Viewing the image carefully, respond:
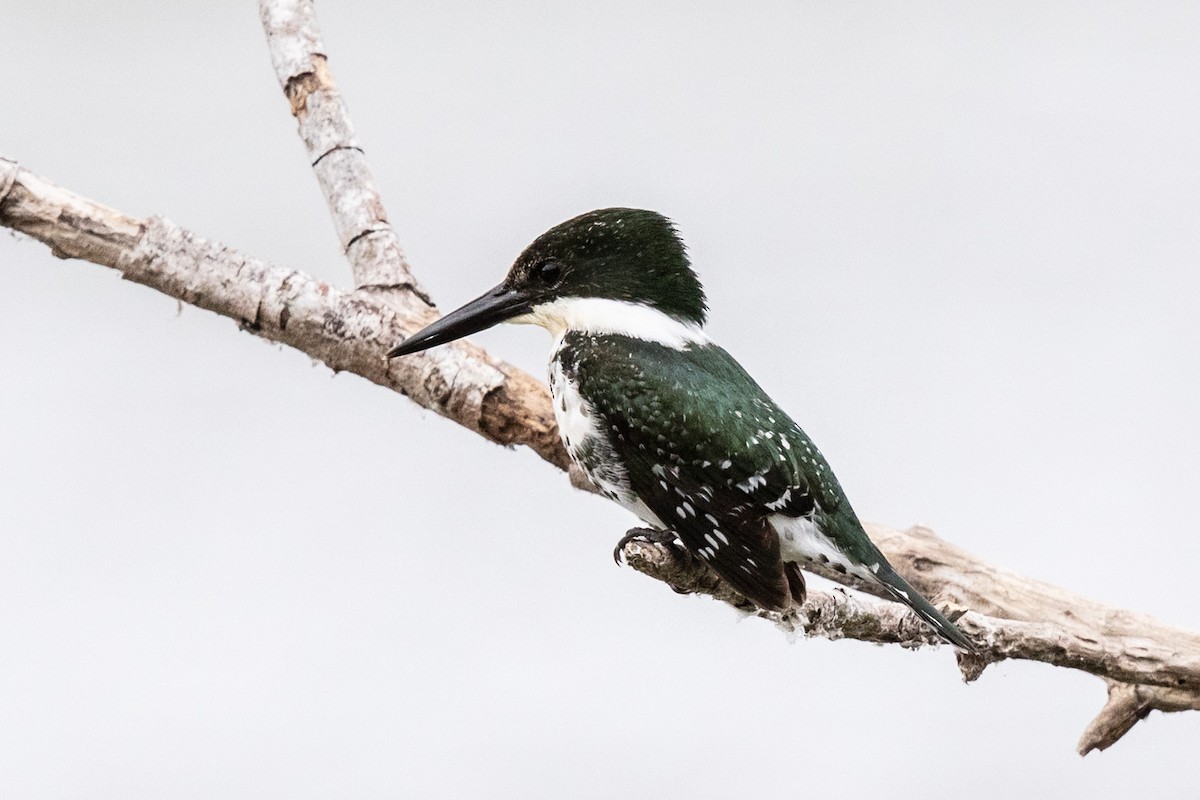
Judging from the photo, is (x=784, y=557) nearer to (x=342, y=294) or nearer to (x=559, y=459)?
(x=559, y=459)

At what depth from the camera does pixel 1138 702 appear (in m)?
2.29

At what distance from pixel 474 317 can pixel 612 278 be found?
237 millimetres

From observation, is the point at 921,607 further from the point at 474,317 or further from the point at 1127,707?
the point at 474,317

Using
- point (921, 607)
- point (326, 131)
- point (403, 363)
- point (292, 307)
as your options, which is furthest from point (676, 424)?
point (326, 131)

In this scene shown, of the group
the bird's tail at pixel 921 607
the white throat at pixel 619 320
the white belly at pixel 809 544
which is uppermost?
the white throat at pixel 619 320

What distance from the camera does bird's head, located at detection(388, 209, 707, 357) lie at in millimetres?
2168

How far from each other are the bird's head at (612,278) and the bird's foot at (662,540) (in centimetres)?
A: 32

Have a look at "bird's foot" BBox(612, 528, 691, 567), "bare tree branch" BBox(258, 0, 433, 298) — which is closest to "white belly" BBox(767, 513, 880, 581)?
"bird's foot" BBox(612, 528, 691, 567)

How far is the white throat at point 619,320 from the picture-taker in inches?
84.3

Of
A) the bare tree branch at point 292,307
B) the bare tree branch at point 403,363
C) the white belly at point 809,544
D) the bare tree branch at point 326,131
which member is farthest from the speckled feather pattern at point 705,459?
the bare tree branch at point 326,131

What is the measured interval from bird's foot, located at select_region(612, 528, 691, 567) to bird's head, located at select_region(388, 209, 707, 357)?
0.32 meters

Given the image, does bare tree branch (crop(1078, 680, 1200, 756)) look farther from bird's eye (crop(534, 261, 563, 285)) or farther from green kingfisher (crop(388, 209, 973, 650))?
bird's eye (crop(534, 261, 563, 285))

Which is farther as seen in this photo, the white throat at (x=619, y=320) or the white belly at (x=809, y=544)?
the white throat at (x=619, y=320)

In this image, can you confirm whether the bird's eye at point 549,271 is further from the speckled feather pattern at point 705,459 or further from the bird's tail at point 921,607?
the bird's tail at point 921,607
